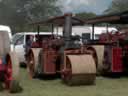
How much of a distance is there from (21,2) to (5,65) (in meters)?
45.6

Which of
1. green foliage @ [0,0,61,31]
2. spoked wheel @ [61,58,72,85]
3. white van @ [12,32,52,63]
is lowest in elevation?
spoked wheel @ [61,58,72,85]

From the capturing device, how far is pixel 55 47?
494 inches

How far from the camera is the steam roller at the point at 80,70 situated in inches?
421

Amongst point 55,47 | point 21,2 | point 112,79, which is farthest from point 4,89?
point 21,2

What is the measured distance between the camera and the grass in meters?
9.46

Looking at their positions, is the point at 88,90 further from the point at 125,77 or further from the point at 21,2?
the point at 21,2

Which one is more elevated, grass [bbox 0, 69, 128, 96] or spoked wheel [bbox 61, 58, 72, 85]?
spoked wheel [bbox 61, 58, 72, 85]

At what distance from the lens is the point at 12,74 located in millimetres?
9250

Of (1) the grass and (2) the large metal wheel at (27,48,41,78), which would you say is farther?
(2) the large metal wheel at (27,48,41,78)

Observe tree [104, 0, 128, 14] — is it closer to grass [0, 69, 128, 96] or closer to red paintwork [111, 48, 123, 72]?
red paintwork [111, 48, 123, 72]

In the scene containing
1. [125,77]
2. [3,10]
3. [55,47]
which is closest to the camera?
[55,47]

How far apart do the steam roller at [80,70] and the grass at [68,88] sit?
0.24 m

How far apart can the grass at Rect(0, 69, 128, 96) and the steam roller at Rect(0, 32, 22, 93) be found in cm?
25

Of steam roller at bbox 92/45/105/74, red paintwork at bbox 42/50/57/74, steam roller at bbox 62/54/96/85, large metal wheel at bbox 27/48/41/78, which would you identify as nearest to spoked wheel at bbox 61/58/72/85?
Result: steam roller at bbox 62/54/96/85
